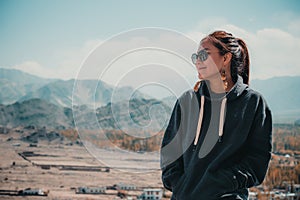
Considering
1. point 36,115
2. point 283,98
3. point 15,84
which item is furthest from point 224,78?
point 15,84

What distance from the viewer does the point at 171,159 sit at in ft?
2.00

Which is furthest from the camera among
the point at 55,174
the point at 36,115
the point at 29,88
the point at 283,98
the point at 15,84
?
the point at 29,88

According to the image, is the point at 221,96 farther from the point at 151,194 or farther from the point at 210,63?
the point at 151,194

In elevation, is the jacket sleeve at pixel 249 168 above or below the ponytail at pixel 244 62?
below

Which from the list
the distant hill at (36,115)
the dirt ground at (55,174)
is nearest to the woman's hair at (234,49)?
the dirt ground at (55,174)

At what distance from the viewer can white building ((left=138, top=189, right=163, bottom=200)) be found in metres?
6.75

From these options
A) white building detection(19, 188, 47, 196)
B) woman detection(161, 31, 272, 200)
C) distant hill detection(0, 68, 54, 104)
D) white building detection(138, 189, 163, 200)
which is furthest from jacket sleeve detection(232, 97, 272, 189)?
distant hill detection(0, 68, 54, 104)

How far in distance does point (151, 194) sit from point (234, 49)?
257 inches

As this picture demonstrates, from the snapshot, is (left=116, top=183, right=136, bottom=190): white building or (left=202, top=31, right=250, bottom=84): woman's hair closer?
(left=202, top=31, right=250, bottom=84): woman's hair

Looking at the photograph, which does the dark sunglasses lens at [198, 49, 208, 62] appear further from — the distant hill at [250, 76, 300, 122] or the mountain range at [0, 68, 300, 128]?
the distant hill at [250, 76, 300, 122]

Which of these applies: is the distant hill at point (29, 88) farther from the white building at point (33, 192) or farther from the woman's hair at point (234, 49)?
the woman's hair at point (234, 49)

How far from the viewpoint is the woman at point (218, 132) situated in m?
0.56

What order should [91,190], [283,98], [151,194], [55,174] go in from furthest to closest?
[283,98] < [55,174] < [91,190] < [151,194]

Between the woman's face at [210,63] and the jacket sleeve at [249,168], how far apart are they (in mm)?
81
